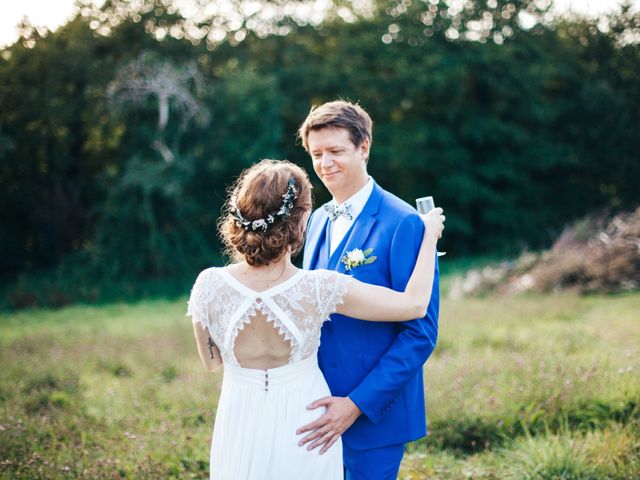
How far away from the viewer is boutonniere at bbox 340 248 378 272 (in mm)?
2859

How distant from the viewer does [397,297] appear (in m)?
2.65

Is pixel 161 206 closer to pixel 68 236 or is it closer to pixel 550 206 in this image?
pixel 68 236

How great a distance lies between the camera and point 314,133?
311 cm

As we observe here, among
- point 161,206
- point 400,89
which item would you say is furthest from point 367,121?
point 400,89

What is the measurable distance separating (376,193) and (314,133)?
1.44ft

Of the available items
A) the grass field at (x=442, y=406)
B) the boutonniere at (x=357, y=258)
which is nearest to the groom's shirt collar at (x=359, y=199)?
the boutonniere at (x=357, y=258)

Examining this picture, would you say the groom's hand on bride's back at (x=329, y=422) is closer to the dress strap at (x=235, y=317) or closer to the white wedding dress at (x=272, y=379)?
the white wedding dress at (x=272, y=379)

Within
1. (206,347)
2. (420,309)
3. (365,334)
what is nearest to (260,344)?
(206,347)

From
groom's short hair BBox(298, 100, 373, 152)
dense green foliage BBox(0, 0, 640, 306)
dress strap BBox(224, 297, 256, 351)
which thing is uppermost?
dense green foliage BBox(0, 0, 640, 306)

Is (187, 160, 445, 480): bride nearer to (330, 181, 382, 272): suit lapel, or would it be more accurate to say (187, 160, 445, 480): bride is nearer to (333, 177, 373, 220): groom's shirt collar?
(330, 181, 382, 272): suit lapel

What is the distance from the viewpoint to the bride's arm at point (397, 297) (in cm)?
257

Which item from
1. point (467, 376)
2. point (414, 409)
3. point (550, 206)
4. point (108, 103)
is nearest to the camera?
point (414, 409)

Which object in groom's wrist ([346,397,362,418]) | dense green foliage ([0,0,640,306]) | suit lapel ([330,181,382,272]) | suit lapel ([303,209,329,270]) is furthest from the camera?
dense green foliage ([0,0,640,306])

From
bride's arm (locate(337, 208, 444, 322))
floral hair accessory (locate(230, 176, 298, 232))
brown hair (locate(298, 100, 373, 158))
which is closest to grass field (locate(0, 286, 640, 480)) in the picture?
bride's arm (locate(337, 208, 444, 322))
